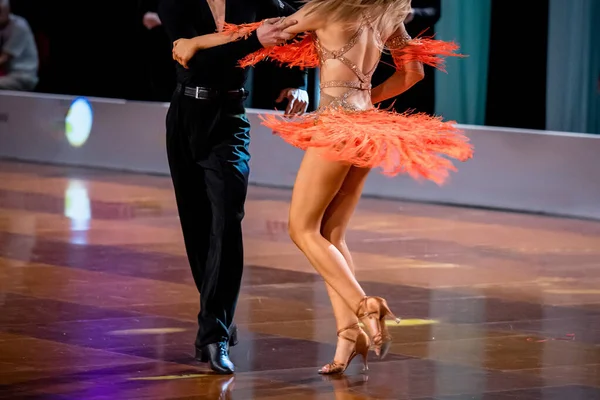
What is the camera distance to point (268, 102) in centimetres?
1146

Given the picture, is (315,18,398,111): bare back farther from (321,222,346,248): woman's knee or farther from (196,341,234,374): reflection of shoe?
(196,341,234,374): reflection of shoe

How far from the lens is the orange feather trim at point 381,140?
13.2 feet

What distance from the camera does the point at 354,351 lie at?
170 inches

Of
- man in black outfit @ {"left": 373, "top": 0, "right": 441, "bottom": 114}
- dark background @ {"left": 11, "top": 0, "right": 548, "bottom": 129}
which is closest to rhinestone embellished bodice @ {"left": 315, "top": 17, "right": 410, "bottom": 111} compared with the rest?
man in black outfit @ {"left": 373, "top": 0, "right": 441, "bottom": 114}

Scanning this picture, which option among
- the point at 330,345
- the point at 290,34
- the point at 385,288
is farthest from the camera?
the point at 385,288

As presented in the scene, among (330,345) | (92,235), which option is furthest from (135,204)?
(330,345)

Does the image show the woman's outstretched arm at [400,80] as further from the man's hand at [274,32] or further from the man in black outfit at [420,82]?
the man in black outfit at [420,82]

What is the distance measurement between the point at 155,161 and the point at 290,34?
7.04 meters

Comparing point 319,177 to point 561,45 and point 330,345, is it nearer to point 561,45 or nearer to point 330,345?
point 330,345

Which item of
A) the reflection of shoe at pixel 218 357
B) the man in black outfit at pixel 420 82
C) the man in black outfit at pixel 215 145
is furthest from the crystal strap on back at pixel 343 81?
the man in black outfit at pixel 420 82

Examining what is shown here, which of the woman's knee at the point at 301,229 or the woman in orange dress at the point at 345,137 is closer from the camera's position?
the woman in orange dress at the point at 345,137

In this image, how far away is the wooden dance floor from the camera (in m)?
4.24

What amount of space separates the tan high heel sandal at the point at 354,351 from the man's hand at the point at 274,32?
3.51ft

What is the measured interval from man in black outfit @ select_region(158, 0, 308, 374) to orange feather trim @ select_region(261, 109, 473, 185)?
26cm
